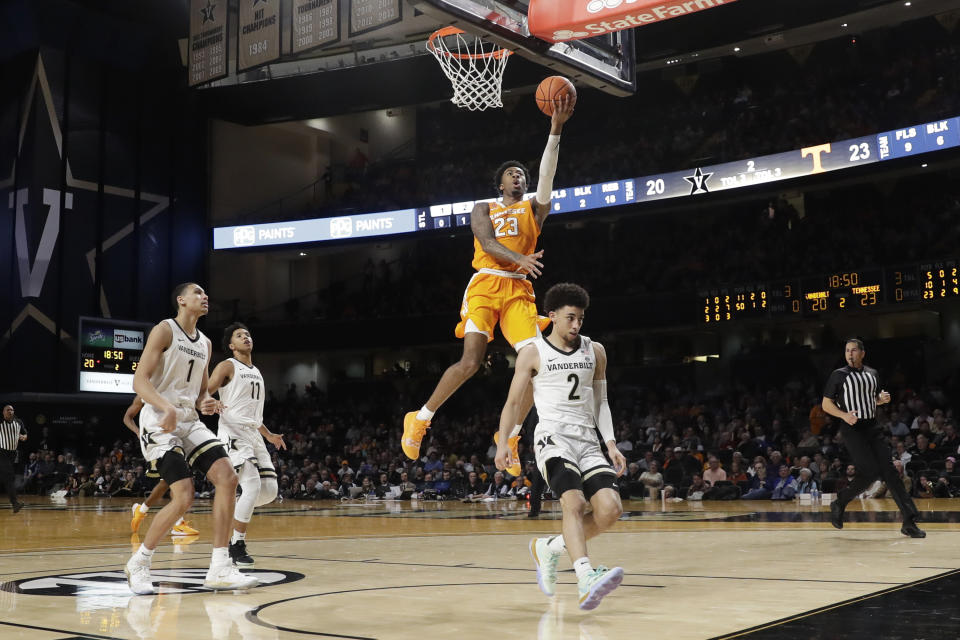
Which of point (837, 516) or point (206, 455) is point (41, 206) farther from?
point (837, 516)

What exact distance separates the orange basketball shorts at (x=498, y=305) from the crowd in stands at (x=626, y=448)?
8381 millimetres

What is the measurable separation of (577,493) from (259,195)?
28.4 meters

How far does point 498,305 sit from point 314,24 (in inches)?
532

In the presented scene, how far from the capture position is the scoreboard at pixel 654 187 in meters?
20.3

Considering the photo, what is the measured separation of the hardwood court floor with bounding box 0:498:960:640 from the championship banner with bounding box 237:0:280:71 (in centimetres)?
1193

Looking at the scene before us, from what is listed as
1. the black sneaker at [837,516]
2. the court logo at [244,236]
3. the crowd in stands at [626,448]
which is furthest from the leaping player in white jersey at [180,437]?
the court logo at [244,236]

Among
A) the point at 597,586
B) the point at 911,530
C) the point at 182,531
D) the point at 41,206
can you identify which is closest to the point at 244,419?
the point at 182,531

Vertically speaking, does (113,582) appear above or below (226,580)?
below

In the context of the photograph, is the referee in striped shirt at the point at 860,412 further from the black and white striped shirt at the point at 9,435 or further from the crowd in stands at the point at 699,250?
the black and white striped shirt at the point at 9,435

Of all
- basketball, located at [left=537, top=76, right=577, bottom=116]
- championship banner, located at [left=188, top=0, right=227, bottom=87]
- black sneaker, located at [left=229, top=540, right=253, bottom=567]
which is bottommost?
black sneaker, located at [left=229, top=540, right=253, bottom=567]

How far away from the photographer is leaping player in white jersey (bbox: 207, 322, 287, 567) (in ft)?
25.4

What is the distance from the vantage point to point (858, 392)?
841 cm

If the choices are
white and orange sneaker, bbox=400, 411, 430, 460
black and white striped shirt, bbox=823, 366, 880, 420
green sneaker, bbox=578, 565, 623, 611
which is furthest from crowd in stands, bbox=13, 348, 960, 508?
green sneaker, bbox=578, 565, 623, 611

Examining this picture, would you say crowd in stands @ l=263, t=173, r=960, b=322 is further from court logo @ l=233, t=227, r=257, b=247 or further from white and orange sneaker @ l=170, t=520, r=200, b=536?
white and orange sneaker @ l=170, t=520, r=200, b=536
